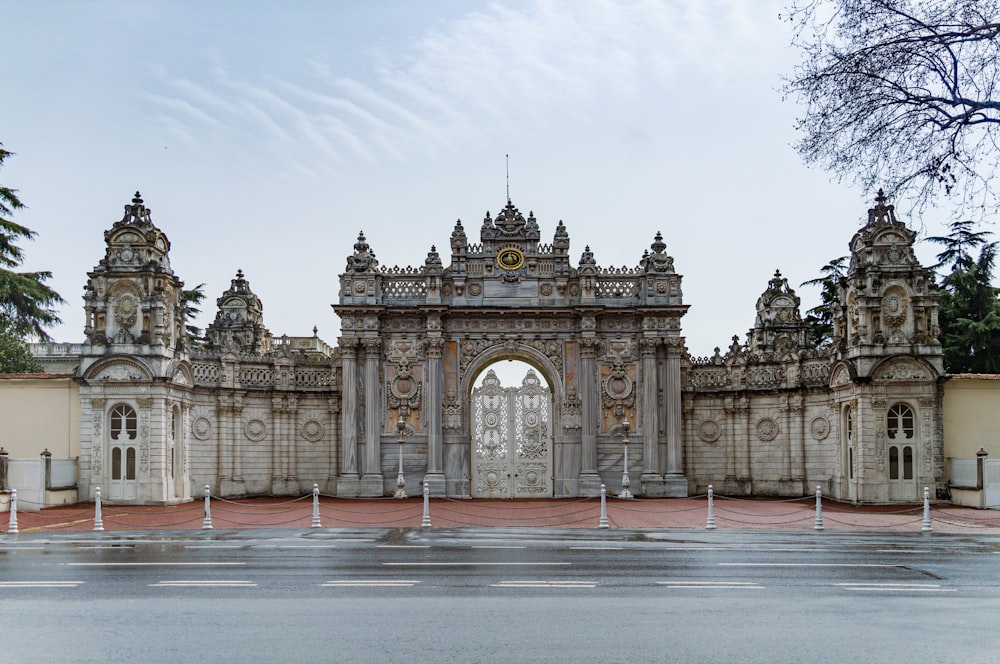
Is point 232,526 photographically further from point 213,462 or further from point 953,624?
point 953,624

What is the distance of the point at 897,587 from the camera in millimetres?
14828

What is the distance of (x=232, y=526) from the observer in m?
25.4

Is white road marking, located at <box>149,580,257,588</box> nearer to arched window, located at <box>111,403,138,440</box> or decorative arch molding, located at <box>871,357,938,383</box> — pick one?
arched window, located at <box>111,403,138,440</box>

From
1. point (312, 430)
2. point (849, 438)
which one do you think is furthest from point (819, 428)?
point (312, 430)

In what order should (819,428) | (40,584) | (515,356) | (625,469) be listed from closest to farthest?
(40,584)
(625,469)
(819,428)
(515,356)

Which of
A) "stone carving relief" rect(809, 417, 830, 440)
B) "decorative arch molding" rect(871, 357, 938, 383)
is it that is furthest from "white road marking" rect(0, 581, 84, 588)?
"stone carving relief" rect(809, 417, 830, 440)

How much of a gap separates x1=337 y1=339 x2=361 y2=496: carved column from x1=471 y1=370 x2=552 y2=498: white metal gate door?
3.99 metres

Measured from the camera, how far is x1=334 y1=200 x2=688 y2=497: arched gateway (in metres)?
36.0

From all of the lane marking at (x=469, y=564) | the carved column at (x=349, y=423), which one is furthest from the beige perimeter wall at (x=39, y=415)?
the lane marking at (x=469, y=564)

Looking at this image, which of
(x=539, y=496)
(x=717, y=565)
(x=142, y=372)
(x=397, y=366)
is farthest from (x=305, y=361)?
(x=717, y=565)

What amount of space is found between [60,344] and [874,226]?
47.5 m

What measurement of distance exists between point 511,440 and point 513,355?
2.88 metres

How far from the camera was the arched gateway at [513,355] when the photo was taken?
36.0 meters

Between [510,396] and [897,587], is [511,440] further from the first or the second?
[897,587]
